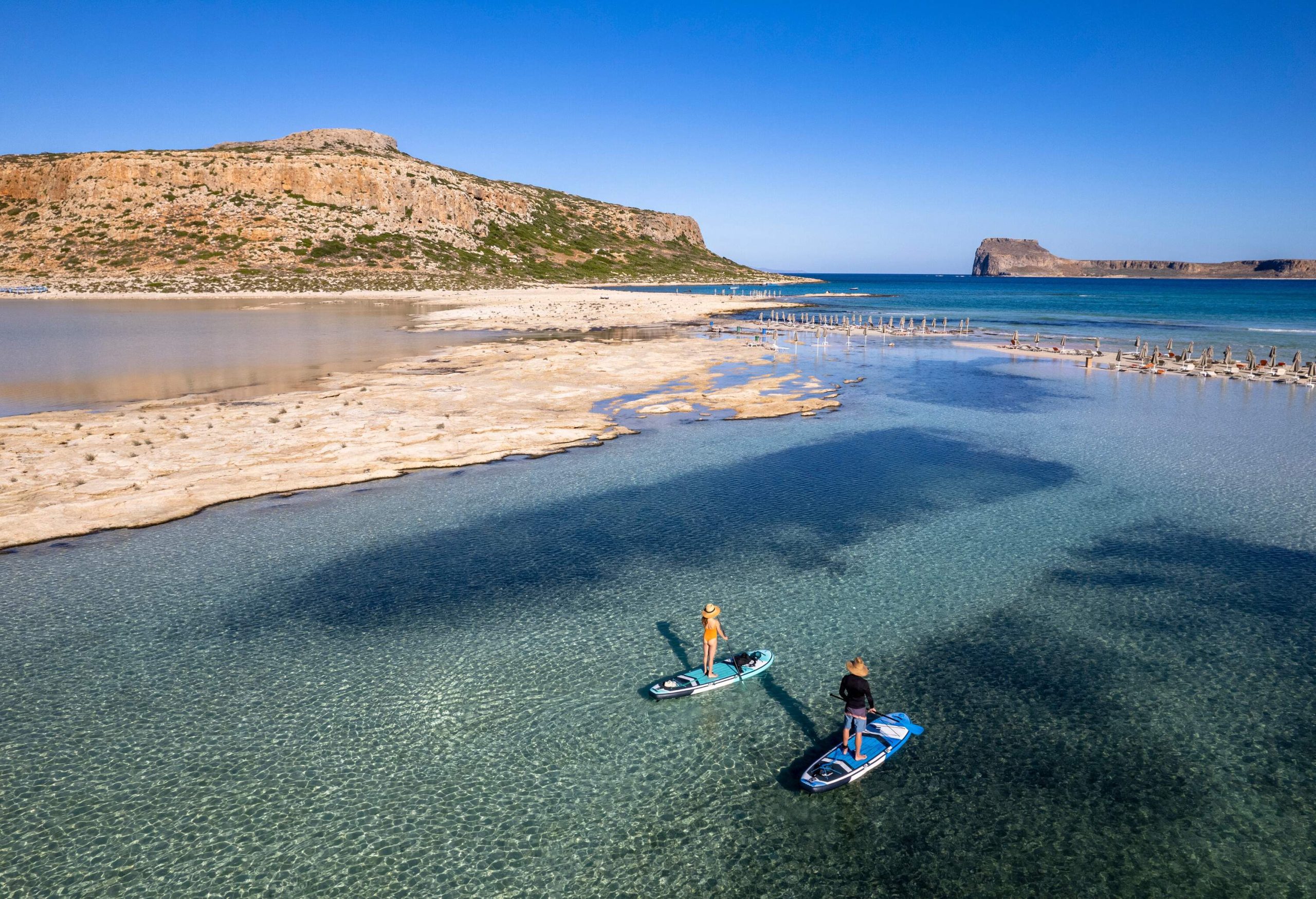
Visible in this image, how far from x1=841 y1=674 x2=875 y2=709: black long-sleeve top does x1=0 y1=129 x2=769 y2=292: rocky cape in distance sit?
423 ft

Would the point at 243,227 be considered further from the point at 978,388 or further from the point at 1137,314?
the point at 1137,314

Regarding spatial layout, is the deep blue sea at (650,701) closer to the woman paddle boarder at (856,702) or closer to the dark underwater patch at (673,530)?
the dark underwater patch at (673,530)

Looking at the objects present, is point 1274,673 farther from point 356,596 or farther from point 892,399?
point 892,399

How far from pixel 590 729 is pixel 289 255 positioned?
14583cm

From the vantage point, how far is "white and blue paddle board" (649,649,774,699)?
518 inches

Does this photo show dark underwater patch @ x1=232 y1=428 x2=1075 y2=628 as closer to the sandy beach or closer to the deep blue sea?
the deep blue sea

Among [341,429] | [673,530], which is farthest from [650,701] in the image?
[341,429]

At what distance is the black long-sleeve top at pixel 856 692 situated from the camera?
11.3 m

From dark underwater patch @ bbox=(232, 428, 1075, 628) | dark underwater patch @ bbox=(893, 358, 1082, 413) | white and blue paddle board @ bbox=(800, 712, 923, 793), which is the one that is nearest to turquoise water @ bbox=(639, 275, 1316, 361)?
dark underwater patch @ bbox=(893, 358, 1082, 413)

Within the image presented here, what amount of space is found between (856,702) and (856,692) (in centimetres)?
18

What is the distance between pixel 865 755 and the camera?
11.3 meters

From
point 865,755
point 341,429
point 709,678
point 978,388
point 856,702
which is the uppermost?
point 978,388

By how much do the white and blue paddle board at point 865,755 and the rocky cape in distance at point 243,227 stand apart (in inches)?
5076

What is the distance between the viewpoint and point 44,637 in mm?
14969
